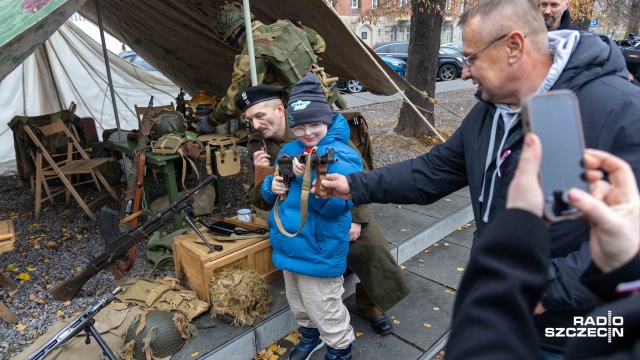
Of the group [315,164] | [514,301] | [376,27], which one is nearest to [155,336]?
[315,164]

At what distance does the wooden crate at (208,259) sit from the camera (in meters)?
3.01

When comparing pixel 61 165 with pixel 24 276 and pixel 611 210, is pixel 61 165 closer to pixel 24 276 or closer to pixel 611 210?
pixel 24 276

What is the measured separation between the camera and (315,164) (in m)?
2.09

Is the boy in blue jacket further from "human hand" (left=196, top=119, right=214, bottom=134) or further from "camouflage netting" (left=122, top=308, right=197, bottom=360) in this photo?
"human hand" (left=196, top=119, right=214, bottom=134)

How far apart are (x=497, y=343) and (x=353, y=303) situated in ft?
9.28

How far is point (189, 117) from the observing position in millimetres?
4906

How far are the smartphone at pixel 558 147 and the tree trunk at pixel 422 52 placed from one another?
682 cm

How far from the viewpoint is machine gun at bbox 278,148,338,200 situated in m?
2.01

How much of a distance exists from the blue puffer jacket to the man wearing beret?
35 cm

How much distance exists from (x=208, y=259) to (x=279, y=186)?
1.01 meters

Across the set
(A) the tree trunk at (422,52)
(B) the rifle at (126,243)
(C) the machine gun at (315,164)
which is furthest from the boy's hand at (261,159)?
(A) the tree trunk at (422,52)

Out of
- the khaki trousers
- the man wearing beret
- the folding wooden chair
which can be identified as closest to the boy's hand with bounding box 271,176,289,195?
the man wearing beret

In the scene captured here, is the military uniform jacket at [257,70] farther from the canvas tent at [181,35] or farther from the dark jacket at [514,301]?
the dark jacket at [514,301]

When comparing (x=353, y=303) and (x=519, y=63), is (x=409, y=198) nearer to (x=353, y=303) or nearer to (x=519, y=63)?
(x=519, y=63)
